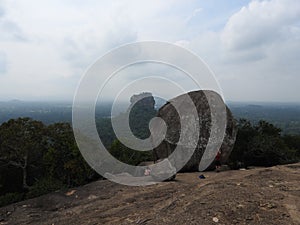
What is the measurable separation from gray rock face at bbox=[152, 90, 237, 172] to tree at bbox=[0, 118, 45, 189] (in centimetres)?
655

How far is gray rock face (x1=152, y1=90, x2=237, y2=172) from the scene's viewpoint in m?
12.5

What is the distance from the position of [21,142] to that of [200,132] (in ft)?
30.8

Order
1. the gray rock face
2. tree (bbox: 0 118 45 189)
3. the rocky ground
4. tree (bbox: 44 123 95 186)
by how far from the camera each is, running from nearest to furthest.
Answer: the rocky ground
the gray rock face
tree (bbox: 0 118 45 189)
tree (bbox: 44 123 95 186)

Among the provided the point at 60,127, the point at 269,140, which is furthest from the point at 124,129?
the point at 269,140

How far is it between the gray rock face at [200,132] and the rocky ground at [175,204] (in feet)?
7.13

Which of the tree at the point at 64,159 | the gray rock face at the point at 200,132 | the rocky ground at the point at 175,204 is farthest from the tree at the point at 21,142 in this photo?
the gray rock face at the point at 200,132

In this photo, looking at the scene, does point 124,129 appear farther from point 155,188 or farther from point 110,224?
point 110,224

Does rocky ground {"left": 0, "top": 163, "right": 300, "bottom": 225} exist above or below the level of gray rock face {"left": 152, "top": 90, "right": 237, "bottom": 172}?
below

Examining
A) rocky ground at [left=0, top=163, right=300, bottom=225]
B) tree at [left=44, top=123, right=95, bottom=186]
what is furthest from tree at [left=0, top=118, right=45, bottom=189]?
rocky ground at [left=0, top=163, right=300, bottom=225]

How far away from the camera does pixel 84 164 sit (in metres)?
13.8

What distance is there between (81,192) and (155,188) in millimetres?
3194

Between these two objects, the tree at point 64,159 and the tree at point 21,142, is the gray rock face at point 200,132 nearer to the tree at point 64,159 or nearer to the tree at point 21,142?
the tree at point 64,159

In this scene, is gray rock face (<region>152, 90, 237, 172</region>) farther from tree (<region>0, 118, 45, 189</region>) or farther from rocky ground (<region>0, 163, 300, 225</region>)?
tree (<region>0, 118, 45, 189</region>)

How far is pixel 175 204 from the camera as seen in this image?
6816 millimetres
